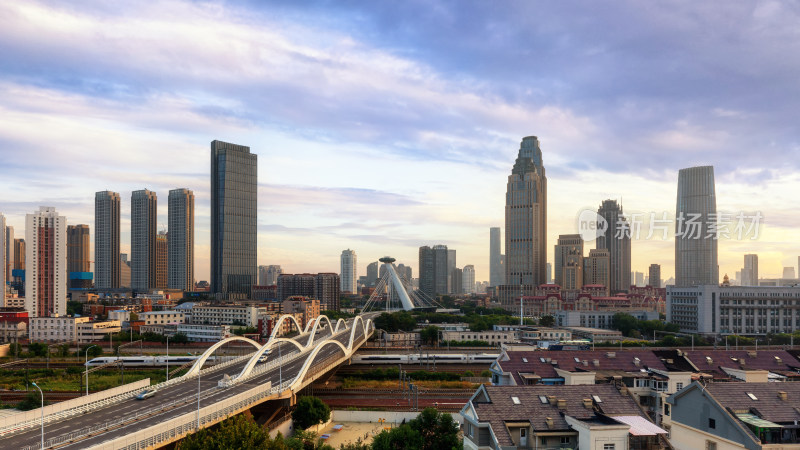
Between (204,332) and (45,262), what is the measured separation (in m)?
31.8

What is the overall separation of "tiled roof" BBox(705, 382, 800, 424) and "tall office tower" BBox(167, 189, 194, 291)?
6866 inches

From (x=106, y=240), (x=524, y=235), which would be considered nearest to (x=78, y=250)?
(x=106, y=240)

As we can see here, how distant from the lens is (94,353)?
218 feet

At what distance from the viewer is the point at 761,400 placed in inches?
792

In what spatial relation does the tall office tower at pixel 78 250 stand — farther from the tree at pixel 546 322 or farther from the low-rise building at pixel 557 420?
the low-rise building at pixel 557 420

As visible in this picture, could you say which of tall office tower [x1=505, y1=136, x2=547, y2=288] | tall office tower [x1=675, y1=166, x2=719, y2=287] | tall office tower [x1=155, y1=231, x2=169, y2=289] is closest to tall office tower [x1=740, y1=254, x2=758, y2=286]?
tall office tower [x1=675, y1=166, x2=719, y2=287]

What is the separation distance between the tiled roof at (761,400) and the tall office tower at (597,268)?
171748 mm

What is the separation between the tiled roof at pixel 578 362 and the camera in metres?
33.9

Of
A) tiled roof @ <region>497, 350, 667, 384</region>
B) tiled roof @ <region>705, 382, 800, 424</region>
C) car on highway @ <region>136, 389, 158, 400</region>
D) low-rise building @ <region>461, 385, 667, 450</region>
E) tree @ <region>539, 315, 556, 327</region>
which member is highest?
tiled roof @ <region>705, 382, 800, 424</region>

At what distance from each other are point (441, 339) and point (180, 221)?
122042 millimetres

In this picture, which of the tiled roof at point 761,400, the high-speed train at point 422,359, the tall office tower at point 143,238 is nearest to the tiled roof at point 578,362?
the tiled roof at point 761,400

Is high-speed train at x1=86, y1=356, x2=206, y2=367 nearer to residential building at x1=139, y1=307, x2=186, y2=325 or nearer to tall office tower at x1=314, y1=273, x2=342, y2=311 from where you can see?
residential building at x1=139, y1=307, x2=186, y2=325

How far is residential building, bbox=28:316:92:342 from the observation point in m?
77.1

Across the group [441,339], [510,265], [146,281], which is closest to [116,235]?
[146,281]
